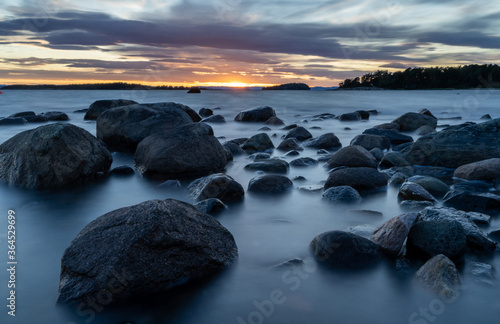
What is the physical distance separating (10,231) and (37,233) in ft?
1.35

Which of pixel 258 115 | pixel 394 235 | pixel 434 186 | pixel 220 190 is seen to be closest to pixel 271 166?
pixel 220 190

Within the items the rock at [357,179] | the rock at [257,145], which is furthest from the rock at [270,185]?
the rock at [257,145]

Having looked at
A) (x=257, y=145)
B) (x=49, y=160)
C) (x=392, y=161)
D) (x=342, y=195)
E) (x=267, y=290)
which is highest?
(x=267, y=290)

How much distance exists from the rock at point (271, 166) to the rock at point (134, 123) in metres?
2.69

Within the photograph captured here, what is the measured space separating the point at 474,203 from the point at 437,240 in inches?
70.1

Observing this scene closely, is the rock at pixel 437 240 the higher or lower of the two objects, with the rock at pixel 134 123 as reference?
higher

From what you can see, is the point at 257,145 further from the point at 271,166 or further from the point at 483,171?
the point at 483,171

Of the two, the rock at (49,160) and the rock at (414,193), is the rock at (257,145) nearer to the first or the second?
the rock at (49,160)

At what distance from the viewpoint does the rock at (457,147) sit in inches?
312

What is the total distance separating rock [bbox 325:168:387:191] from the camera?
20.5ft

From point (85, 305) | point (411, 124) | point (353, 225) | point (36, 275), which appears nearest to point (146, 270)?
point (85, 305)

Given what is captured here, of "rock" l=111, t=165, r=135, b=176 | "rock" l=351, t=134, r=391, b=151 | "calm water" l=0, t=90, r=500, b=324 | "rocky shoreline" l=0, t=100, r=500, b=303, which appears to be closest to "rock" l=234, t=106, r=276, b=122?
"rocky shoreline" l=0, t=100, r=500, b=303

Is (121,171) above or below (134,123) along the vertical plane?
below

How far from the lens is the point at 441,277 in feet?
10.6
